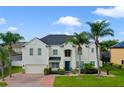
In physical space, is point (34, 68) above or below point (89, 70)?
above

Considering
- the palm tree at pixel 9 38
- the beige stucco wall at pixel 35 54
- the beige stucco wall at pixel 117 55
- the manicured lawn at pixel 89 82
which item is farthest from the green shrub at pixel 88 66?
the beige stucco wall at pixel 117 55

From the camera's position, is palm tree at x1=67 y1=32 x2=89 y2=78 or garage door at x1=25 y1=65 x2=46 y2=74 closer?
palm tree at x1=67 y1=32 x2=89 y2=78

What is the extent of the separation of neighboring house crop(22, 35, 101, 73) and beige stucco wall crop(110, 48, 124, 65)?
8.68 m

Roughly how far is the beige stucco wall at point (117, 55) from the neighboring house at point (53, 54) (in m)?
8.68

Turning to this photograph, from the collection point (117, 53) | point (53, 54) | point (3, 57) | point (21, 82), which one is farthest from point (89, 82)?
point (117, 53)

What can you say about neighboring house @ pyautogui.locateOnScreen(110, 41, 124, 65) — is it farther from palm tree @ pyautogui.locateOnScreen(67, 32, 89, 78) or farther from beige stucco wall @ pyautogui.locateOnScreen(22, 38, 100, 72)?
palm tree @ pyautogui.locateOnScreen(67, 32, 89, 78)

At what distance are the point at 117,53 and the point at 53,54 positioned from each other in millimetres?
11954

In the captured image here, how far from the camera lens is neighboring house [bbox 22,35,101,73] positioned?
4512 centimetres

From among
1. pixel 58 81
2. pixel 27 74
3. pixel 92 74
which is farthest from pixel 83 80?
pixel 27 74

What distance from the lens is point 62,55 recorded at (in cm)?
4619

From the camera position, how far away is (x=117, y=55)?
55.4 m

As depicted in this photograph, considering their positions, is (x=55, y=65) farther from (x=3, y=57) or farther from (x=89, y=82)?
(x=89, y=82)

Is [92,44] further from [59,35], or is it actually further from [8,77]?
[8,77]

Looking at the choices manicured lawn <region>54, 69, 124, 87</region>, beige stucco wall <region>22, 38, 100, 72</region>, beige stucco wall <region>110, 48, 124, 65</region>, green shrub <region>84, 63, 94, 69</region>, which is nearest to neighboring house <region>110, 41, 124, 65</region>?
beige stucco wall <region>110, 48, 124, 65</region>
